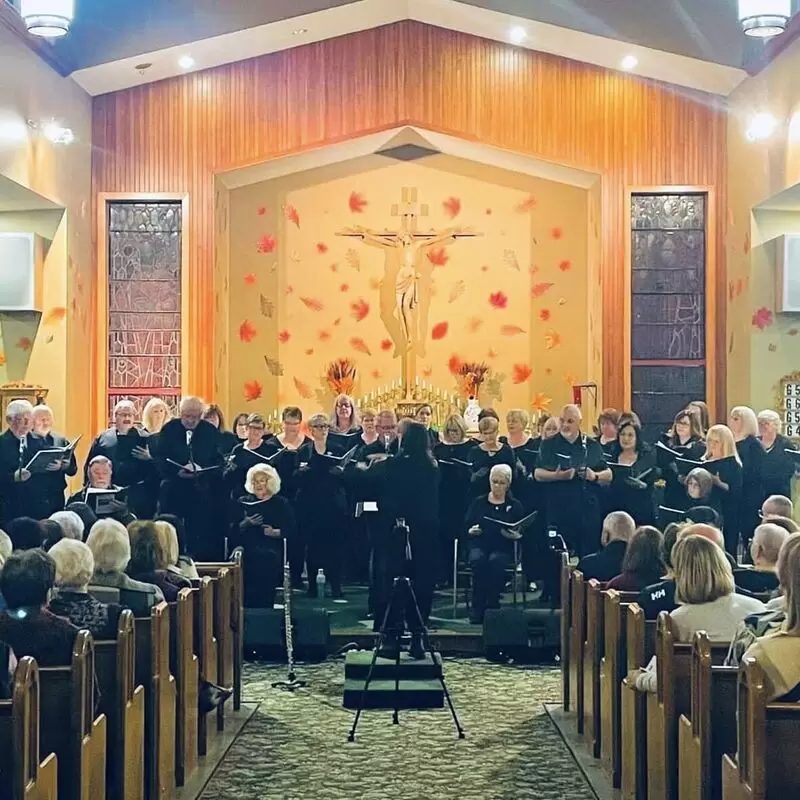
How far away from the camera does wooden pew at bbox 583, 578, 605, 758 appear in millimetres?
5371

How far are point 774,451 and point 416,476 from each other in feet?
8.85

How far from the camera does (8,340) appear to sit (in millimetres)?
10594

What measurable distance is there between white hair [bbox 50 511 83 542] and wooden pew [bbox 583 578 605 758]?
7.39ft

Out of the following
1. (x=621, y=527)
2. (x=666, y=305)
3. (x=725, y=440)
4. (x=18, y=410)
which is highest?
(x=666, y=305)

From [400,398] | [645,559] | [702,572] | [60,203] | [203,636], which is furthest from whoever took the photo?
[400,398]

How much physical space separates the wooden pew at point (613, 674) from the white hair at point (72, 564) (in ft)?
6.44

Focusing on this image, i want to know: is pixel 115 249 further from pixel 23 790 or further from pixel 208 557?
pixel 23 790

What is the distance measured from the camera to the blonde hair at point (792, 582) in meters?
3.30

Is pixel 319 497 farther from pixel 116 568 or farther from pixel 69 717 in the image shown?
pixel 69 717

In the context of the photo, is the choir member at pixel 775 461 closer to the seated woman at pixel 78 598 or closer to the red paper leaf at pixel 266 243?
the seated woman at pixel 78 598

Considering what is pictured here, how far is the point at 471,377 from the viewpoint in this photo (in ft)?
41.4

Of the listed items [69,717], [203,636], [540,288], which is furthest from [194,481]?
[540,288]

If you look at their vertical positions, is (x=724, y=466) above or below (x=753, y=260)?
below

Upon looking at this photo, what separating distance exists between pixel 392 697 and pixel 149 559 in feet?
5.56
